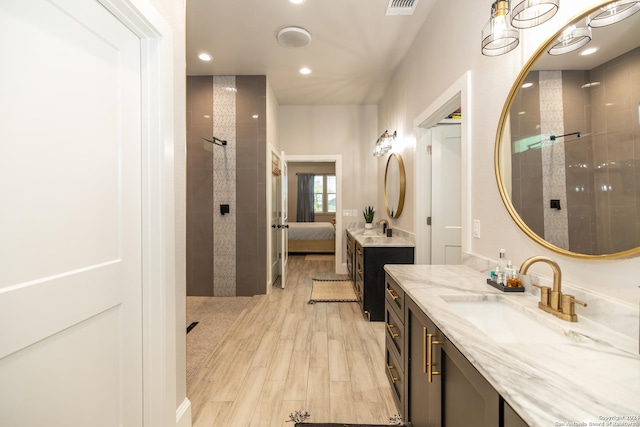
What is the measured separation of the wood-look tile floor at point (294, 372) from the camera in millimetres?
1582

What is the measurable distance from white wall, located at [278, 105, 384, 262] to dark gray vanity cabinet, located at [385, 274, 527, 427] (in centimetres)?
326

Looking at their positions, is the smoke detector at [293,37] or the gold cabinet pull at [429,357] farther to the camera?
the smoke detector at [293,37]

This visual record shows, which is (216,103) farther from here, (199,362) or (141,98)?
(199,362)

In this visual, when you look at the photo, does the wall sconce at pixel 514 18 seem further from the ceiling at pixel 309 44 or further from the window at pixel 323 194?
the window at pixel 323 194

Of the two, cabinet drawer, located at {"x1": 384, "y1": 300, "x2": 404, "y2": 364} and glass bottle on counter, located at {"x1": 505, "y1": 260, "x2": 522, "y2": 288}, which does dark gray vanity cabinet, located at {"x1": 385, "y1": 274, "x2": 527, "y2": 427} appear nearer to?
cabinet drawer, located at {"x1": 384, "y1": 300, "x2": 404, "y2": 364}

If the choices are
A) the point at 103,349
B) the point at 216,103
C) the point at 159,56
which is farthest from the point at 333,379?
the point at 216,103

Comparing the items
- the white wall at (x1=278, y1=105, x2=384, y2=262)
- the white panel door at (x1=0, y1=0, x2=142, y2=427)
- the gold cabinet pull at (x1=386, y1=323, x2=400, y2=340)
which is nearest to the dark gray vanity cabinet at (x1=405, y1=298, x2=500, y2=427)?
the gold cabinet pull at (x1=386, y1=323, x2=400, y2=340)

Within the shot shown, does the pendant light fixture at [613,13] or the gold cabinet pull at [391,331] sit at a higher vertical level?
the pendant light fixture at [613,13]

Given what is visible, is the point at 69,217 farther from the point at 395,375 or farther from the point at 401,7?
the point at 401,7

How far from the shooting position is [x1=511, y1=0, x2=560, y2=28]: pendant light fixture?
105 centimetres

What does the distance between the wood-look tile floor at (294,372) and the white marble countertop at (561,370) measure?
3.50ft

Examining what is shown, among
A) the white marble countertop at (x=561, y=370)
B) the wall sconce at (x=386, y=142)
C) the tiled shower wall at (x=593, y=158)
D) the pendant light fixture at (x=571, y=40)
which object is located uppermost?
the wall sconce at (x=386, y=142)

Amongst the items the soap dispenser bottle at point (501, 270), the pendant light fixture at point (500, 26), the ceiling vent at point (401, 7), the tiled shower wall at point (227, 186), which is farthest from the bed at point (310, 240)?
the pendant light fixture at point (500, 26)

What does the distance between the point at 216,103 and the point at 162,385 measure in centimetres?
347
